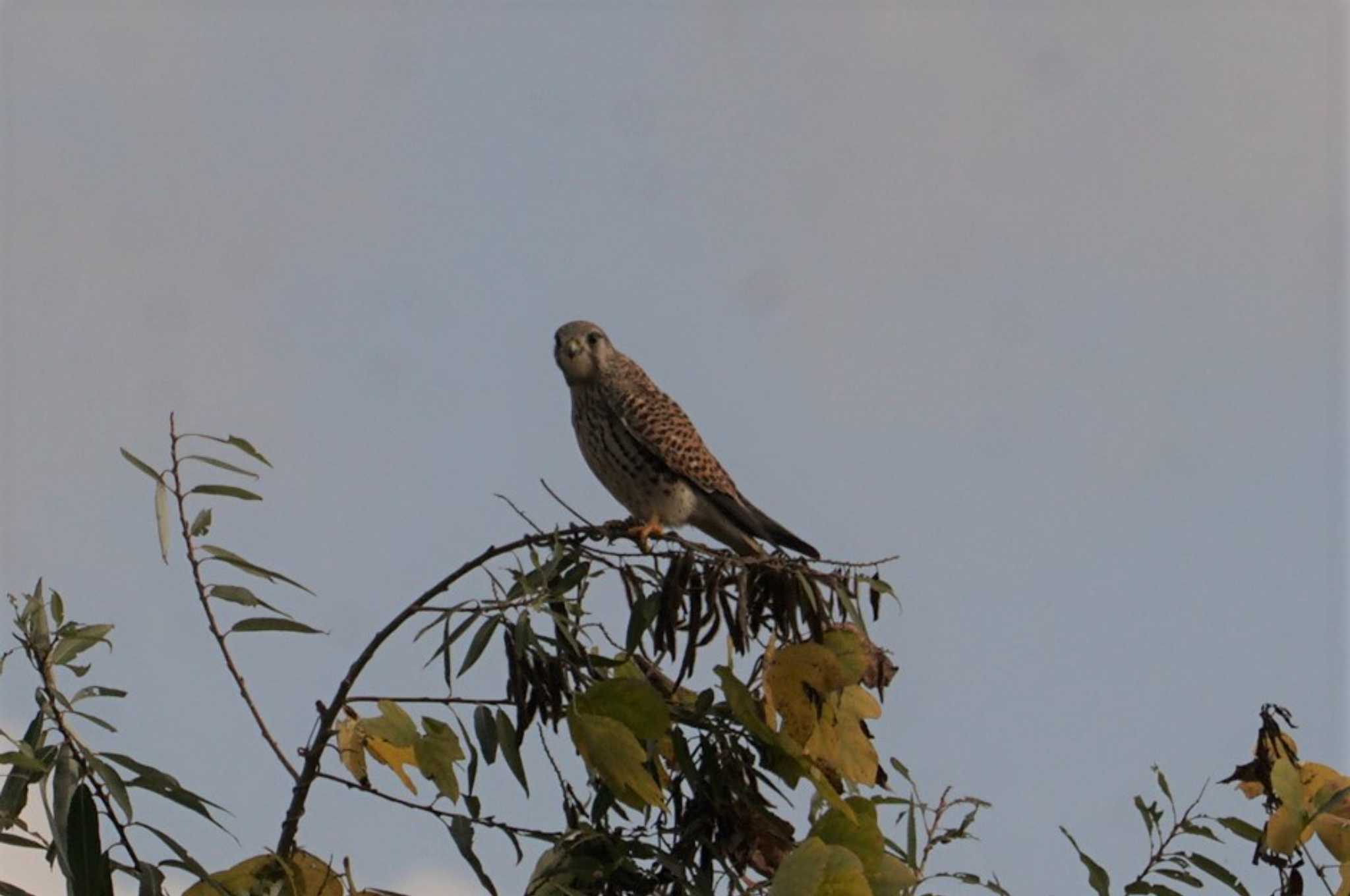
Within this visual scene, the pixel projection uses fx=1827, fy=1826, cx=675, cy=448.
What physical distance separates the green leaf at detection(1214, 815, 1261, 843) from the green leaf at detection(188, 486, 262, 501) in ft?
6.17

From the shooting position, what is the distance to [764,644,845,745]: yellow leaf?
3.00 meters

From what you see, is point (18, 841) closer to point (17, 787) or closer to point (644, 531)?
point (17, 787)

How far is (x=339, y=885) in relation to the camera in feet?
10.1

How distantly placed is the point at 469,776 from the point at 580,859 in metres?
0.24

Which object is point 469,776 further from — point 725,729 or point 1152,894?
point 1152,894

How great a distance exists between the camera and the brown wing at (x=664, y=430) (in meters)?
6.20

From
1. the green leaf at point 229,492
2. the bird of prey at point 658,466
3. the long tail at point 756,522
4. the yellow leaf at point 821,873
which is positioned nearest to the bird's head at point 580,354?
the bird of prey at point 658,466

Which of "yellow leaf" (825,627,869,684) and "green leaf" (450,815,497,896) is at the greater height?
"yellow leaf" (825,627,869,684)

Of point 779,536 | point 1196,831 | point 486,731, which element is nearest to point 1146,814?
point 1196,831

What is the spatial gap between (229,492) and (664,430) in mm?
3052

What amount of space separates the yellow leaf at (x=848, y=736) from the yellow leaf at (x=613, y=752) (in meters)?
0.29

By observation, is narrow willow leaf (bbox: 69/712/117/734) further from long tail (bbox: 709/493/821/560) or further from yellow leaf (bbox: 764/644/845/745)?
long tail (bbox: 709/493/821/560)

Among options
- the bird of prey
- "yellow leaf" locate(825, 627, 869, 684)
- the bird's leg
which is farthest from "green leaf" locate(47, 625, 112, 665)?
the bird of prey

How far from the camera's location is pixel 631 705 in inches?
118
